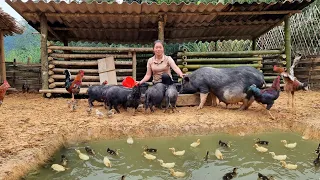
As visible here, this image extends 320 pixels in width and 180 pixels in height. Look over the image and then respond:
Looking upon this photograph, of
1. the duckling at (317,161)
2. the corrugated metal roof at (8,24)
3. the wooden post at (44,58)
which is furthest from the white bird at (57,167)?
the corrugated metal roof at (8,24)

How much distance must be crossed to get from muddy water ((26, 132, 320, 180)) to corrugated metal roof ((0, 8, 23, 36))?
778 cm

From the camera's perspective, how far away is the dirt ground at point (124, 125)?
15.8ft

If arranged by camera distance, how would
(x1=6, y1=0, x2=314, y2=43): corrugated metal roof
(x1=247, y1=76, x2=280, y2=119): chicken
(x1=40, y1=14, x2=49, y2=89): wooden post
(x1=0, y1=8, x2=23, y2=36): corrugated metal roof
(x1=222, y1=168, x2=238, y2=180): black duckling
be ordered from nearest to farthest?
(x1=222, y1=168, x2=238, y2=180): black duckling < (x1=247, y1=76, x2=280, y2=119): chicken < (x1=6, y1=0, x2=314, y2=43): corrugated metal roof < (x1=40, y1=14, x2=49, y2=89): wooden post < (x1=0, y1=8, x2=23, y2=36): corrugated metal roof

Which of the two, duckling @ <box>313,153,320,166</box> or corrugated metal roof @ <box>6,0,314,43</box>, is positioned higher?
corrugated metal roof @ <box>6,0,314,43</box>

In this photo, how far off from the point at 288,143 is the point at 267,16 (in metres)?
6.72

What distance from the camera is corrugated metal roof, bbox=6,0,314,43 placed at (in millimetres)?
8789

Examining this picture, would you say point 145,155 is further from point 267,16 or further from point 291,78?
point 267,16

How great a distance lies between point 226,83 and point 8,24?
9190 mm

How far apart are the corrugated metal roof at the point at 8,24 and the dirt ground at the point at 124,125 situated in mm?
4921

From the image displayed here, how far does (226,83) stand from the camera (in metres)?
7.25

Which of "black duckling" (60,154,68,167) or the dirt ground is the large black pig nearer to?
the dirt ground

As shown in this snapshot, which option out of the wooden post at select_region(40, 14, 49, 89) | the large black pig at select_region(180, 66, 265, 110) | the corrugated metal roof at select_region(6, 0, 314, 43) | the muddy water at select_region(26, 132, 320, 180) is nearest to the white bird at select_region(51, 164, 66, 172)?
the muddy water at select_region(26, 132, 320, 180)

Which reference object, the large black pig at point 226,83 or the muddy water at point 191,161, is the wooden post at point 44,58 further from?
the muddy water at point 191,161

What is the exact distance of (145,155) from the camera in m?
4.67
